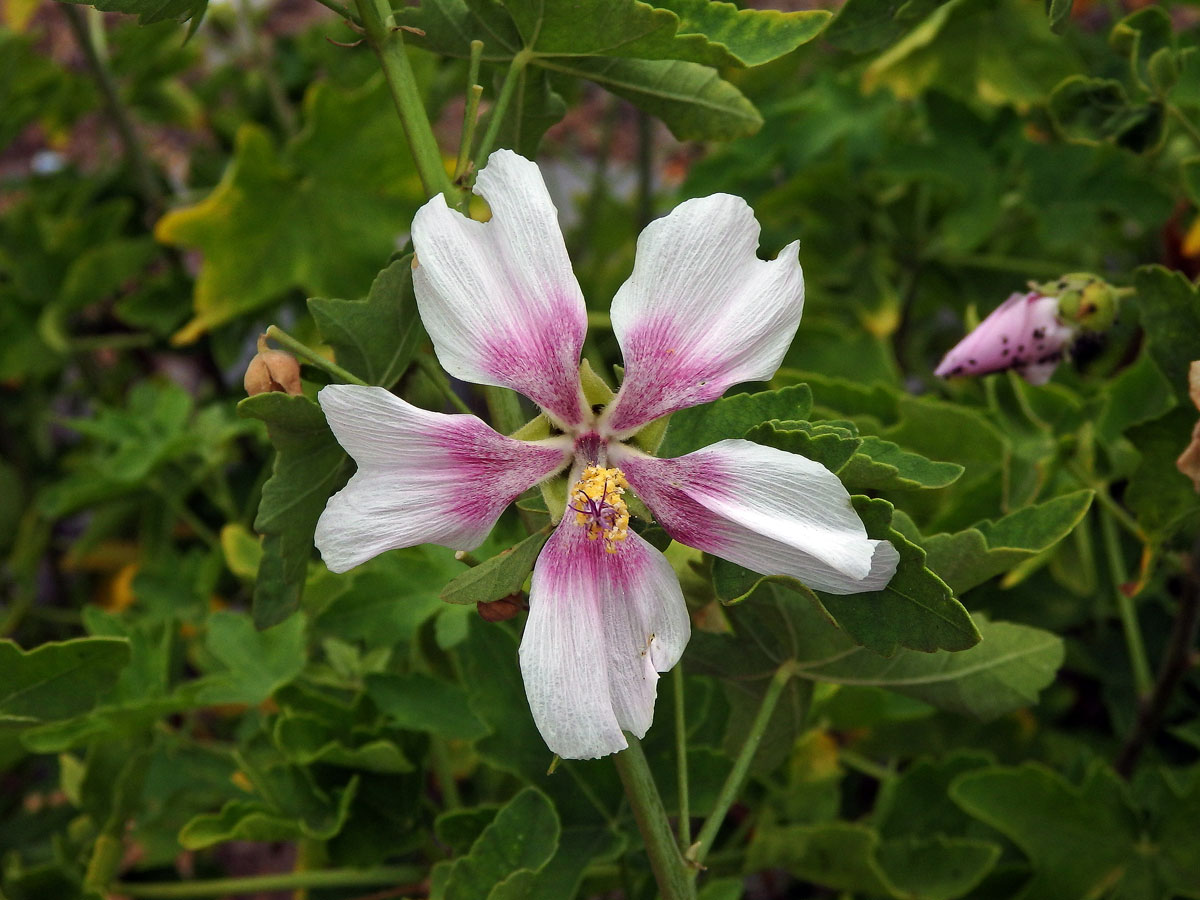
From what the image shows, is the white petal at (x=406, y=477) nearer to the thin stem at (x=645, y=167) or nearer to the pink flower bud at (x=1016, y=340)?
the pink flower bud at (x=1016, y=340)

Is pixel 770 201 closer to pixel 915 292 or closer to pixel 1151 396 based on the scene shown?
pixel 915 292

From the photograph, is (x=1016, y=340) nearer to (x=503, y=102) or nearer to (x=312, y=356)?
(x=503, y=102)

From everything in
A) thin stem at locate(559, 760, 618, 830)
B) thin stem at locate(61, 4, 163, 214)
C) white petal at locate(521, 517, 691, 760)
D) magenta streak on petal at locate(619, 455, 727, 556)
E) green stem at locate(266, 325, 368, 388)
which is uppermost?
green stem at locate(266, 325, 368, 388)

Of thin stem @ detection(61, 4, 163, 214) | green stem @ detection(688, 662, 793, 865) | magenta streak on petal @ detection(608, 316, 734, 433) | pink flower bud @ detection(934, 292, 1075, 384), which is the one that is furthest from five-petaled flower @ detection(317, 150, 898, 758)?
thin stem @ detection(61, 4, 163, 214)

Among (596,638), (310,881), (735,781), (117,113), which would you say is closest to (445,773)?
(310,881)

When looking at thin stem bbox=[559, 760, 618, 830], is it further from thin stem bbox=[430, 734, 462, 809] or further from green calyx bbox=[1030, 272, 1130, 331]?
green calyx bbox=[1030, 272, 1130, 331]

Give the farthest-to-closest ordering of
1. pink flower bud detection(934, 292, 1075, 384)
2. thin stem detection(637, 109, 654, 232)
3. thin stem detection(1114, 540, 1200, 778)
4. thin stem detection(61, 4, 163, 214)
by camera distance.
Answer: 1. thin stem detection(637, 109, 654, 232)
2. thin stem detection(61, 4, 163, 214)
3. thin stem detection(1114, 540, 1200, 778)
4. pink flower bud detection(934, 292, 1075, 384)
